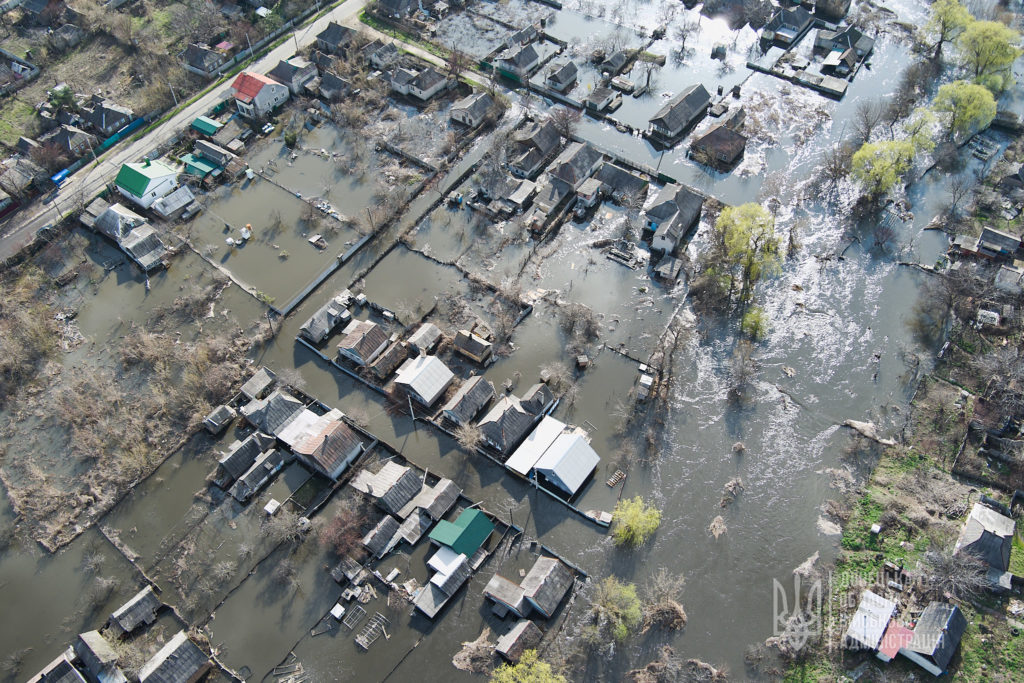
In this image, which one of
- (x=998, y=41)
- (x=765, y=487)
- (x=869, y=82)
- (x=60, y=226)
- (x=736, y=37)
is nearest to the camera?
(x=765, y=487)

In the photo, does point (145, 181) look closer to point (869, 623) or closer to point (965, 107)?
point (869, 623)

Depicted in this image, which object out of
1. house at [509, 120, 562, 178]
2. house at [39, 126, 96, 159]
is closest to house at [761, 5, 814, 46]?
house at [509, 120, 562, 178]

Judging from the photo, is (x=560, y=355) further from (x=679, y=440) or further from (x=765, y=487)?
(x=765, y=487)

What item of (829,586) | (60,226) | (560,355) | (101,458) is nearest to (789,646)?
(829,586)

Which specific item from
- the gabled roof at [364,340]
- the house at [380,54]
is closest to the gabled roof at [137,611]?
the gabled roof at [364,340]

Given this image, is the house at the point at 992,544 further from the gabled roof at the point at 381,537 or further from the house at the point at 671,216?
the gabled roof at the point at 381,537

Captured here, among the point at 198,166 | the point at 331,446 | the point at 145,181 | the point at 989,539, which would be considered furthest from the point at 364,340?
the point at 989,539
